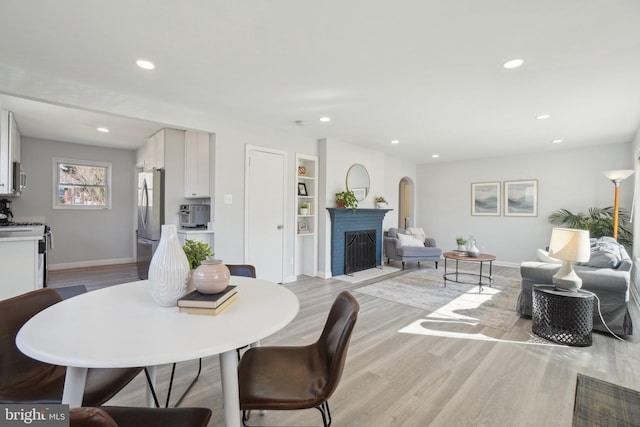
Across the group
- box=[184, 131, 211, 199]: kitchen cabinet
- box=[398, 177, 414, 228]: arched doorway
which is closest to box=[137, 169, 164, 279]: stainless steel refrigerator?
box=[184, 131, 211, 199]: kitchen cabinet

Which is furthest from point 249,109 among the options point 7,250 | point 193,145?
point 7,250

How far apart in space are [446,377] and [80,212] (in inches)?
270

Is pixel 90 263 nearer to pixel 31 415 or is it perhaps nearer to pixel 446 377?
pixel 31 415

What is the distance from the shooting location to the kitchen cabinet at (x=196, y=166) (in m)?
4.23

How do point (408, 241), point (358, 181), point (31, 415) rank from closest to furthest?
point (31, 415) → point (358, 181) → point (408, 241)

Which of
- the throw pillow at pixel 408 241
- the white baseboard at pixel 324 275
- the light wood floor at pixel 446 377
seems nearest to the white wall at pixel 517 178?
the throw pillow at pixel 408 241

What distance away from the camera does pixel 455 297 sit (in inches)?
162

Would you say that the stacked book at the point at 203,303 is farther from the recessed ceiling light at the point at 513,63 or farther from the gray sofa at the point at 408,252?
the gray sofa at the point at 408,252

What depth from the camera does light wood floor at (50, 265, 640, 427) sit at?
1769mm

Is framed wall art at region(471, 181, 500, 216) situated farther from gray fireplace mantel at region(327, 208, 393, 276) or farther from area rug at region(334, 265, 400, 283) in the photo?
gray fireplace mantel at region(327, 208, 393, 276)

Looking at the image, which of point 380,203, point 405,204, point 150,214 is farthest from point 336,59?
point 405,204

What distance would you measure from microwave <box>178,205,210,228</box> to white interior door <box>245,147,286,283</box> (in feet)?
2.07

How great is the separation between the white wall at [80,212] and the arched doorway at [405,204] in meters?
6.48

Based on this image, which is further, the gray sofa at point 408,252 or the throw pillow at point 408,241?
the throw pillow at point 408,241
